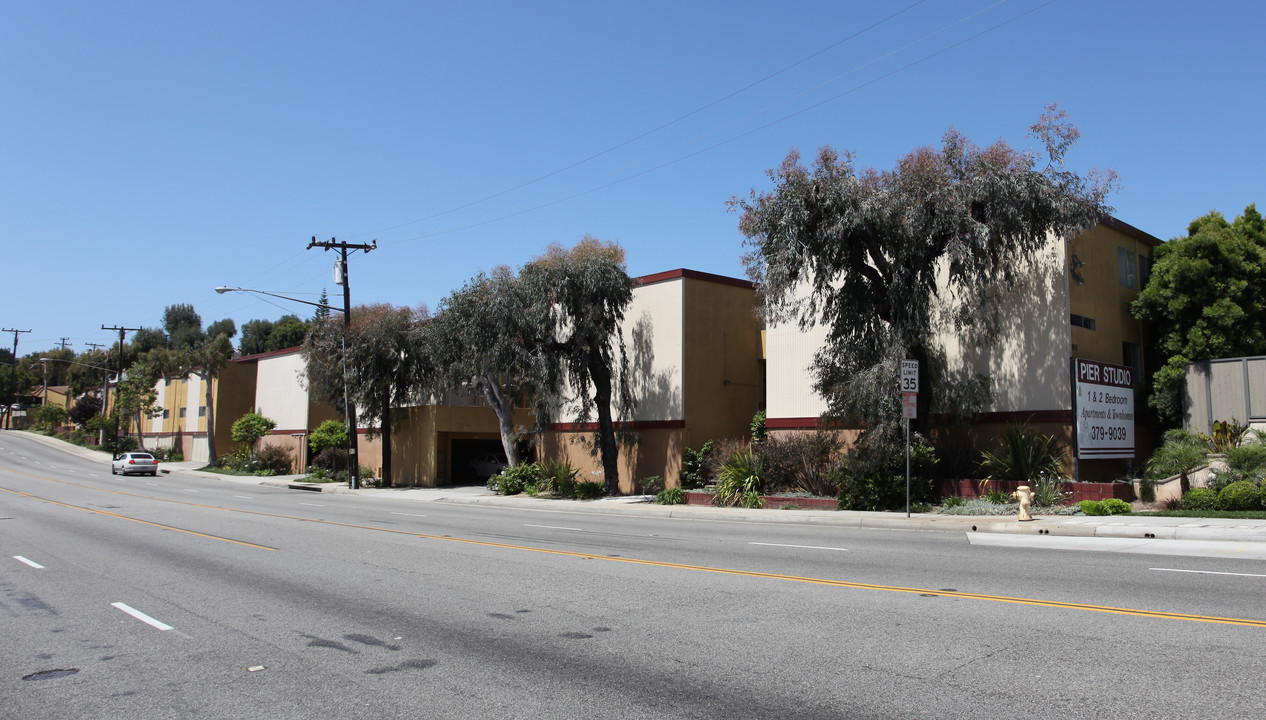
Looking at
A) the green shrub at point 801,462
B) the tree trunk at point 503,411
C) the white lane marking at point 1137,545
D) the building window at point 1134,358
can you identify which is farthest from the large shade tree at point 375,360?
the white lane marking at point 1137,545

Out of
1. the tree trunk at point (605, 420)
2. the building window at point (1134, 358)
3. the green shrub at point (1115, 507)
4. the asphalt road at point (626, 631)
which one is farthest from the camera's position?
the tree trunk at point (605, 420)

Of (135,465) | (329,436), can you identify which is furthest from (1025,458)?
(135,465)

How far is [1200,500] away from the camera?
1694 cm

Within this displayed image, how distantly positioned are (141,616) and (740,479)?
1667 centimetres

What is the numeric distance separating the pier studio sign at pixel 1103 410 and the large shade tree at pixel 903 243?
2.23 m

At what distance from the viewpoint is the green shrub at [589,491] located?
91.6 feet

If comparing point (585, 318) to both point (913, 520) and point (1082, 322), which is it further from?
point (1082, 322)

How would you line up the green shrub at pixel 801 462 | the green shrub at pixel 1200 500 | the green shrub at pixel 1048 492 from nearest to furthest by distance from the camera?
the green shrub at pixel 1200 500 → the green shrub at pixel 1048 492 → the green shrub at pixel 801 462

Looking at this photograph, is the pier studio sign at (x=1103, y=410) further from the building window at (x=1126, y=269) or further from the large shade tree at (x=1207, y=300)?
the building window at (x=1126, y=269)

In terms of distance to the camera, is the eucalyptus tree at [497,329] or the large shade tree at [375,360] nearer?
the eucalyptus tree at [497,329]

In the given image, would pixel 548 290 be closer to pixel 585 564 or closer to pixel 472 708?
pixel 585 564

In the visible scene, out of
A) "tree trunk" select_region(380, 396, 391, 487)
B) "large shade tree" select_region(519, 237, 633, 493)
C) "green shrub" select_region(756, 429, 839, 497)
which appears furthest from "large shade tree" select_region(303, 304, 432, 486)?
"green shrub" select_region(756, 429, 839, 497)

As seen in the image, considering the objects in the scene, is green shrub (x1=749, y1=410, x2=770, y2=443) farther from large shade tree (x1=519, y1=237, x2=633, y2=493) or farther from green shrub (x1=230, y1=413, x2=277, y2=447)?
green shrub (x1=230, y1=413, x2=277, y2=447)

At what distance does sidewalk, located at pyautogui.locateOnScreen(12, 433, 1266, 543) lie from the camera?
1427 centimetres
